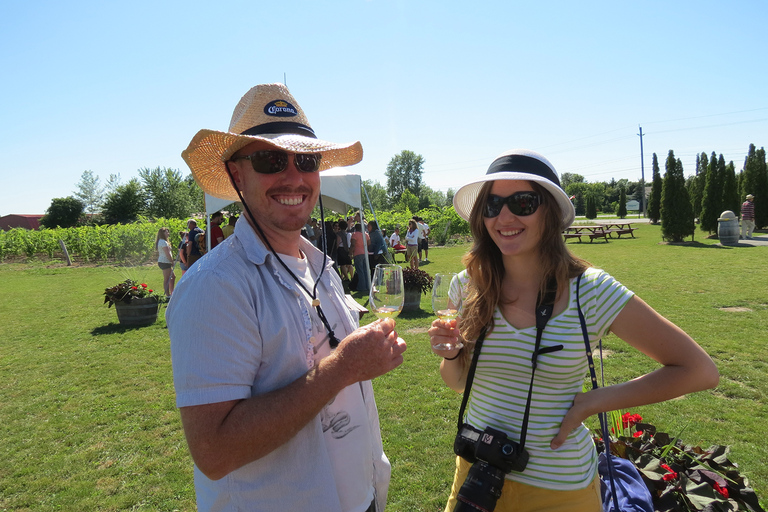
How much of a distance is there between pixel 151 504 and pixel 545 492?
11.1 ft

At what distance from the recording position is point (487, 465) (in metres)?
1.86

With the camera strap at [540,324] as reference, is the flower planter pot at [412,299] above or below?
below

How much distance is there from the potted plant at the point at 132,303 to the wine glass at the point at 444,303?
9089 millimetres

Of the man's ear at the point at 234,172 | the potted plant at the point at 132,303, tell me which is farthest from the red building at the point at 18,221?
the man's ear at the point at 234,172

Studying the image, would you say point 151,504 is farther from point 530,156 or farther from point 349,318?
A: point 530,156

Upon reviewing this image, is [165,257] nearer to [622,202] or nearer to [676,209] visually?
[676,209]

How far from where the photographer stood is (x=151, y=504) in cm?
368

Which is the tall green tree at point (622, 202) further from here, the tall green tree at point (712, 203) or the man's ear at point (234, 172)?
the man's ear at point (234, 172)

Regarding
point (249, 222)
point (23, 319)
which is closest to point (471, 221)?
point (249, 222)

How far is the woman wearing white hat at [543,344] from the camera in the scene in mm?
1859

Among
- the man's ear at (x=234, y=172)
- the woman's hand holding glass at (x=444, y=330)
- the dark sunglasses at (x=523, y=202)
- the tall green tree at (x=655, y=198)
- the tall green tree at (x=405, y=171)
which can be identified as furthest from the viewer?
the tall green tree at (x=405, y=171)

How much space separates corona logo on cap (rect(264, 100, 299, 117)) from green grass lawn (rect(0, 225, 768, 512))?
126 inches

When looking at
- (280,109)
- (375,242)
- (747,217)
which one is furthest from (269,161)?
(747,217)

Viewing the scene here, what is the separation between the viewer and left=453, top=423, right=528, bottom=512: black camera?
1.78 meters
